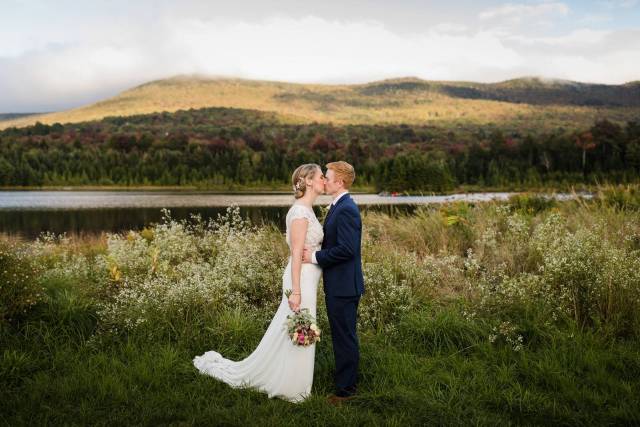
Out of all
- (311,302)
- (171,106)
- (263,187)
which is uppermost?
(171,106)

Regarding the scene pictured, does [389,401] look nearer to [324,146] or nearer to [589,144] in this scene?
[589,144]

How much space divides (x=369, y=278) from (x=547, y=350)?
118 inches

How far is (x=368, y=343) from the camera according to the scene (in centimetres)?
703

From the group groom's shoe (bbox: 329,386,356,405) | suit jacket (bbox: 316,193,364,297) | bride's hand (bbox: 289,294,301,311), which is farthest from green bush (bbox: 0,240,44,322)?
groom's shoe (bbox: 329,386,356,405)

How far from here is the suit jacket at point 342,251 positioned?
5.36 m

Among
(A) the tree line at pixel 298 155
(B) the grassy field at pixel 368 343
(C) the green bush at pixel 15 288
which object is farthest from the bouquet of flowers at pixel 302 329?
(A) the tree line at pixel 298 155

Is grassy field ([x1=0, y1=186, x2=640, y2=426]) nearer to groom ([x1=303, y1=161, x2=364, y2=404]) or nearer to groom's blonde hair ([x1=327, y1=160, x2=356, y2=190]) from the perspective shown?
Result: groom ([x1=303, y1=161, x2=364, y2=404])

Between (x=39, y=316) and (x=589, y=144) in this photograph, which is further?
(x=589, y=144)

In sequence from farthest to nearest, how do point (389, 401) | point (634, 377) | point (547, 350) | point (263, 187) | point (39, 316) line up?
point (263, 187) → point (39, 316) → point (547, 350) → point (634, 377) → point (389, 401)

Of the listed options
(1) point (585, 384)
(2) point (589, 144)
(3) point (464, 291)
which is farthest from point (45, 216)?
(2) point (589, 144)

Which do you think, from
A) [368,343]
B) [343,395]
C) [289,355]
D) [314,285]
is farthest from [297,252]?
[368,343]

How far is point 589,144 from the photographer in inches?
2547

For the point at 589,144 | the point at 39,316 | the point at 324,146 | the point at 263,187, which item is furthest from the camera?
Answer: the point at 324,146

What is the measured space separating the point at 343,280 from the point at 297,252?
1.89ft
